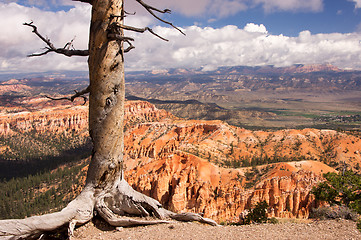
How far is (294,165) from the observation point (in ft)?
128

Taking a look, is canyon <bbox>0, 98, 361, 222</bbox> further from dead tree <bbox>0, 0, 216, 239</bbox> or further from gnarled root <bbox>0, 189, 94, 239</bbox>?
gnarled root <bbox>0, 189, 94, 239</bbox>

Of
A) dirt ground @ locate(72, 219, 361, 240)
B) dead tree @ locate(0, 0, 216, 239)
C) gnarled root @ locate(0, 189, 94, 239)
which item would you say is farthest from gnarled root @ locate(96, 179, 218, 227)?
gnarled root @ locate(0, 189, 94, 239)

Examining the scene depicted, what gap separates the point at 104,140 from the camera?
14.5 feet

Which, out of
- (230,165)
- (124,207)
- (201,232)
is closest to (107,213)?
(124,207)

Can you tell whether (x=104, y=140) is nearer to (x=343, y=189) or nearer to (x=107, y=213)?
(x=107, y=213)

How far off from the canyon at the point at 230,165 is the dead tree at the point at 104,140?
1681 centimetres

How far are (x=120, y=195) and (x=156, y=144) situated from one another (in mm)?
67546

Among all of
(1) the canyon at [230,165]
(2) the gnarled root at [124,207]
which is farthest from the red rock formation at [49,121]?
(2) the gnarled root at [124,207]

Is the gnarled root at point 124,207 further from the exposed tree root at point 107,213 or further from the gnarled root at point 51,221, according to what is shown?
the gnarled root at point 51,221

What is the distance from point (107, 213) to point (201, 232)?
225 centimetres

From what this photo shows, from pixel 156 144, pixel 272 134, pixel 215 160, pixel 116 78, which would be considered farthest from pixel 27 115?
pixel 116 78

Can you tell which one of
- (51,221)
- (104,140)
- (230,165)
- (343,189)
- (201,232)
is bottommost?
(230,165)

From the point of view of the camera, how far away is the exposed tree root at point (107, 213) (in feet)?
12.7

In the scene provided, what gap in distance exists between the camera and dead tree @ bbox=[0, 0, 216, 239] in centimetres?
399
